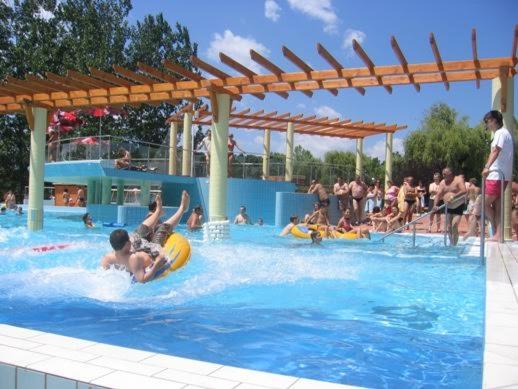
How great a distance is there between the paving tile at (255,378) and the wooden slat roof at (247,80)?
8051 millimetres

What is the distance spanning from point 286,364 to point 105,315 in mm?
2228

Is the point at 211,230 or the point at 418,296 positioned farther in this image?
the point at 211,230

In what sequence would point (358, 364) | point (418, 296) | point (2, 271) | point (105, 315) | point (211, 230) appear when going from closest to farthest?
point (358, 364) → point (105, 315) → point (418, 296) → point (2, 271) → point (211, 230)

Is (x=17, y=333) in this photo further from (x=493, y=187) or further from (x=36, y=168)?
(x=36, y=168)

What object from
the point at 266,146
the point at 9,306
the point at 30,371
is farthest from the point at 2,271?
the point at 266,146

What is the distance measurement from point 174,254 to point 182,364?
429 centimetres

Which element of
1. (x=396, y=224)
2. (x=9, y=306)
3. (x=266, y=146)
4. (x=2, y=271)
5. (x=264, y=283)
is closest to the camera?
(x=9, y=306)

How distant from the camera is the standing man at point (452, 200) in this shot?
8891 millimetres

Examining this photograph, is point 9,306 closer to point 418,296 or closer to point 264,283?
point 264,283

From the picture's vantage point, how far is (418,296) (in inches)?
233

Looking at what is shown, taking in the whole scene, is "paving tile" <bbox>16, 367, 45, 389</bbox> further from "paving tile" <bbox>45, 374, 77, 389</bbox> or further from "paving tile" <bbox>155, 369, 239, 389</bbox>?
"paving tile" <bbox>155, 369, 239, 389</bbox>

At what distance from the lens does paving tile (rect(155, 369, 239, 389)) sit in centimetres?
212

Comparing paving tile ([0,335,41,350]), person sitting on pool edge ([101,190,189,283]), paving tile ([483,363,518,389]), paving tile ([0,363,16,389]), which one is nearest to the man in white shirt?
person sitting on pool edge ([101,190,189,283])

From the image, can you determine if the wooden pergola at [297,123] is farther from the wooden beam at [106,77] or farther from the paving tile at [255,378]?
the paving tile at [255,378]
